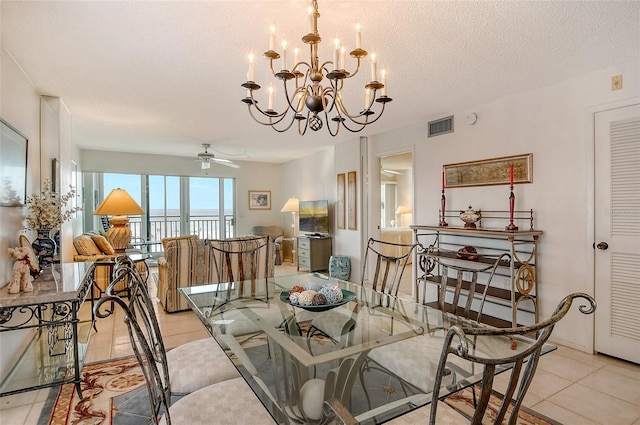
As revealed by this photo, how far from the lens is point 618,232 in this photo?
273cm

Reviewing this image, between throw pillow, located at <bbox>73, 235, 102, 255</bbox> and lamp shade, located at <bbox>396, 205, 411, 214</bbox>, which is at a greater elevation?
lamp shade, located at <bbox>396, 205, 411, 214</bbox>

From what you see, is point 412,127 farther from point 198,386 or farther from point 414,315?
point 198,386

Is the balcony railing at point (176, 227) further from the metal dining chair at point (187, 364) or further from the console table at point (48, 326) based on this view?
the metal dining chair at point (187, 364)

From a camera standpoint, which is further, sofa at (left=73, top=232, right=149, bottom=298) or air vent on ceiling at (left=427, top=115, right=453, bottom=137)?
sofa at (left=73, top=232, right=149, bottom=298)

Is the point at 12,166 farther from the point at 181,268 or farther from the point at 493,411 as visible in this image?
the point at 493,411

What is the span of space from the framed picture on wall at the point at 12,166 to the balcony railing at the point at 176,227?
502cm

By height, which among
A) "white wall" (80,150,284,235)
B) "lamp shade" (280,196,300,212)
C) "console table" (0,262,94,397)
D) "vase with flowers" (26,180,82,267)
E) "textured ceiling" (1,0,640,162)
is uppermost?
"textured ceiling" (1,0,640,162)

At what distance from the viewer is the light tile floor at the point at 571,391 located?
2031 millimetres

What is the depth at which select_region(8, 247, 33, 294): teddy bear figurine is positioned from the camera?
212 cm

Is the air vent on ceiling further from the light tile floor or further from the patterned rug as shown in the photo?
the patterned rug

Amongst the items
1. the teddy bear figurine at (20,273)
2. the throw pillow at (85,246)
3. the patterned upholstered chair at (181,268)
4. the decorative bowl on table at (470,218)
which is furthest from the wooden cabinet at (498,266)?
the throw pillow at (85,246)

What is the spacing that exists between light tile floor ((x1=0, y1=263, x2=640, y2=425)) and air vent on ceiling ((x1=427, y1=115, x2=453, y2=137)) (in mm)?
2552

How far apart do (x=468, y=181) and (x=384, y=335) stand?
2.73m

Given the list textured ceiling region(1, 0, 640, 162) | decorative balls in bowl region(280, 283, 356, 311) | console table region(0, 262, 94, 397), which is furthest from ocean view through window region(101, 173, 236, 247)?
decorative balls in bowl region(280, 283, 356, 311)
